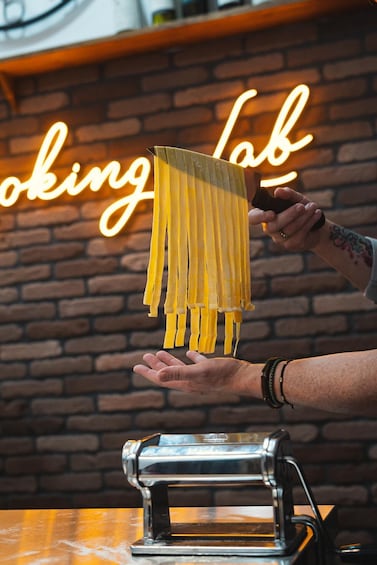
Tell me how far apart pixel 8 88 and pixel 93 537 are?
2476mm

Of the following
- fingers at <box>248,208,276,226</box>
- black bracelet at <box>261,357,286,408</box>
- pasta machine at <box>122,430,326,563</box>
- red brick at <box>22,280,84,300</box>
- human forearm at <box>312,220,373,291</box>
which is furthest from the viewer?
red brick at <box>22,280,84,300</box>

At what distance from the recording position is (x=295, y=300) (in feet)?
10.2

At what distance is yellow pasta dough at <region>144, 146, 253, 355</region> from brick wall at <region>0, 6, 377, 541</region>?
1.61 metres

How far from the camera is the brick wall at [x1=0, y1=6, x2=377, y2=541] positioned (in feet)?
10.0

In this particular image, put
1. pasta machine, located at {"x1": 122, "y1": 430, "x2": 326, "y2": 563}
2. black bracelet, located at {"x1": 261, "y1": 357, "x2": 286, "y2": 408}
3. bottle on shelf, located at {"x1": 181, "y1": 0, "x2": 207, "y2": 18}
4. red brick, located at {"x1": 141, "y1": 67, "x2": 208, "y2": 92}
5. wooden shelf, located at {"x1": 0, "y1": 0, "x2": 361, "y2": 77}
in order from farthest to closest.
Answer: red brick, located at {"x1": 141, "y1": 67, "x2": 208, "y2": 92}
bottle on shelf, located at {"x1": 181, "y1": 0, "x2": 207, "y2": 18}
wooden shelf, located at {"x1": 0, "y1": 0, "x2": 361, "y2": 77}
black bracelet, located at {"x1": 261, "y1": 357, "x2": 286, "y2": 408}
pasta machine, located at {"x1": 122, "y1": 430, "x2": 326, "y2": 563}

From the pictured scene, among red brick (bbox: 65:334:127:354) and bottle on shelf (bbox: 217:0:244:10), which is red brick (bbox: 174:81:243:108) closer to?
bottle on shelf (bbox: 217:0:244:10)

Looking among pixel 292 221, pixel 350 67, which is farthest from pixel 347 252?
pixel 350 67

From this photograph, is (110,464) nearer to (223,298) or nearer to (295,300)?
(295,300)

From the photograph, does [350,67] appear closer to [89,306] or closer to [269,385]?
[89,306]

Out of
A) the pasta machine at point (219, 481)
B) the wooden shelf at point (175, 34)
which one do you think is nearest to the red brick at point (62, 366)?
the wooden shelf at point (175, 34)

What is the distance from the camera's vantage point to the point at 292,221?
1.79 meters

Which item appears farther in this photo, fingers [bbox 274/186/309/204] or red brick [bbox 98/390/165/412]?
red brick [bbox 98/390/165/412]

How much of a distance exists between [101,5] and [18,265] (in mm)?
1234

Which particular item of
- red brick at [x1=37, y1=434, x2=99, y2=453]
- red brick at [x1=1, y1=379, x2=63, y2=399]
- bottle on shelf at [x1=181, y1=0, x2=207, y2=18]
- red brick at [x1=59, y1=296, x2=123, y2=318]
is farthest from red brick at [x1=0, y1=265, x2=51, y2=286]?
bottle on shelf at [x1=181, y1=0, x2=207, y2=18]
